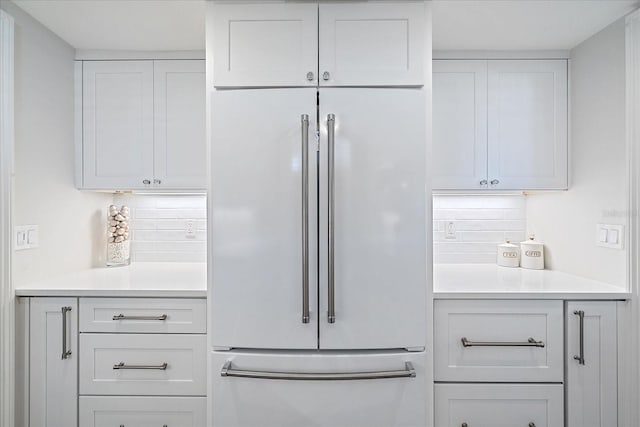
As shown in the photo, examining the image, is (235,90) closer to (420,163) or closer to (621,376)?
(420,163)

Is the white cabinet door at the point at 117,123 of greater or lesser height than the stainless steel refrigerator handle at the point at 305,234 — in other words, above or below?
above

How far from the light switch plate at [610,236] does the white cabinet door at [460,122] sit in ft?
1.89

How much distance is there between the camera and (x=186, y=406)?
1.64 metres

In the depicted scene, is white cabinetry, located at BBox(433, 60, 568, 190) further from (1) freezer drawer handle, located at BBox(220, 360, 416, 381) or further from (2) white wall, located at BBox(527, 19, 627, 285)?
(1) freezer drawer handle, located at BBox(220, 360, 416, 381)

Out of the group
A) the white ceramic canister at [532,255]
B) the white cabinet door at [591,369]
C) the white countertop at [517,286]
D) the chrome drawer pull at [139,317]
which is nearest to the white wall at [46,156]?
the chrome drawer pull at [139,317]

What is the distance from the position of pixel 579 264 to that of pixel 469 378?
93 centimetres

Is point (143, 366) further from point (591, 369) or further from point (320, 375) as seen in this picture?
point (591, 369)

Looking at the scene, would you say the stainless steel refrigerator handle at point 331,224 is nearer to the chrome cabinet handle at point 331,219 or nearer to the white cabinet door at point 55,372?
the chrome cabinet handle at point 331,219

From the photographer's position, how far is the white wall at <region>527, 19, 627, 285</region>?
1704mm

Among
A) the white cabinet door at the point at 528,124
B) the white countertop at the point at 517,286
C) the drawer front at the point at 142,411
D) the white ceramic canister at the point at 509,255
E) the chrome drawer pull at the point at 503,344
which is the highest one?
the white cabinet door at the point at 528,124

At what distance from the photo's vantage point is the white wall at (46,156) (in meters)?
1.70

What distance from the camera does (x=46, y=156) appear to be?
1837 millimetres

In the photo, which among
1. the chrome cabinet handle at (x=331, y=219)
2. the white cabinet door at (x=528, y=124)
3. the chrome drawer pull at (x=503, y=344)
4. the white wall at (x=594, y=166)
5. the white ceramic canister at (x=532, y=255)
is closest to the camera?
the chrome cabinet handle at (x=331, y=219)

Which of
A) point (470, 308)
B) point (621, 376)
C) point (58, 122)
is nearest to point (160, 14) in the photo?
point (58, 122)
